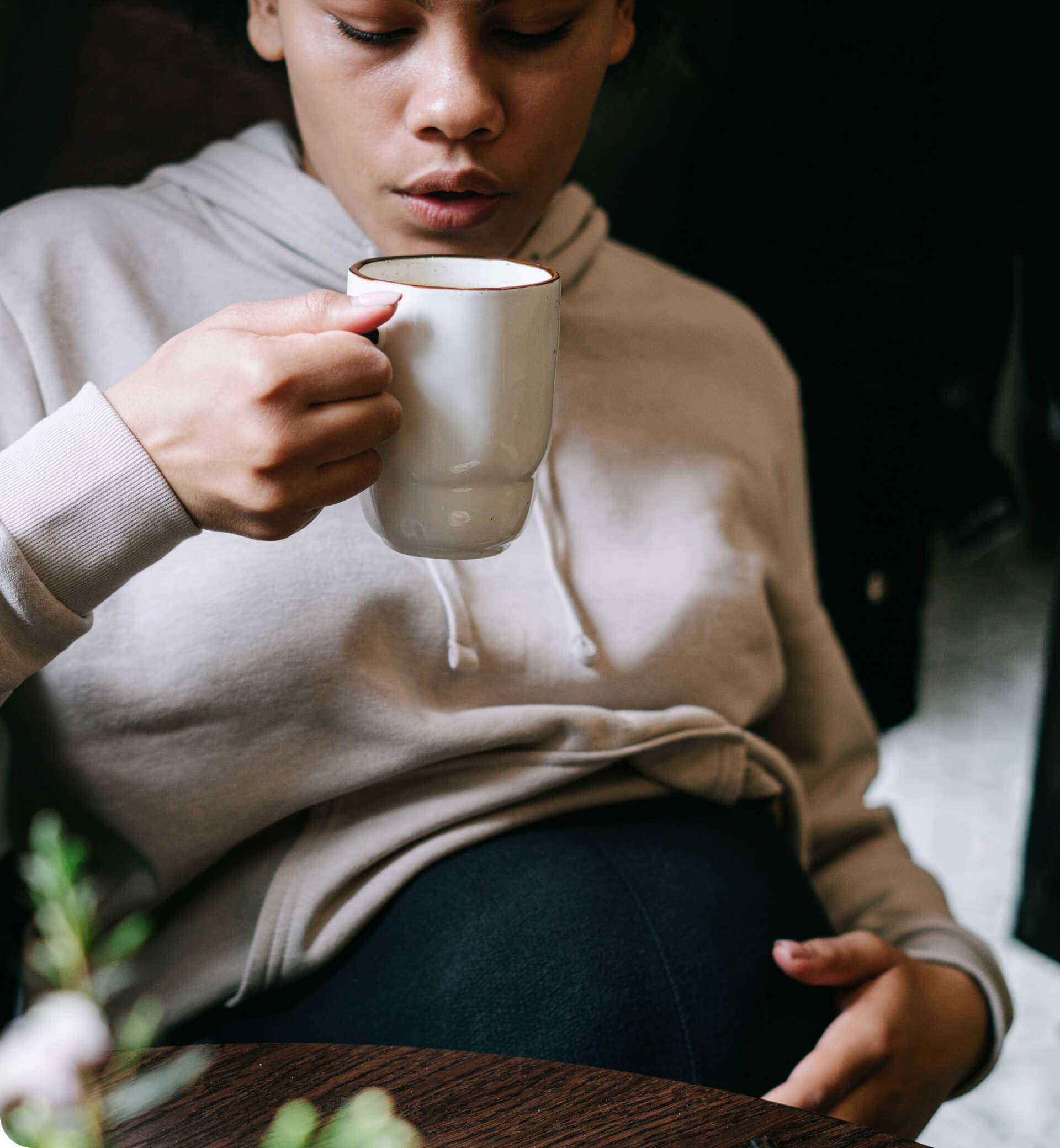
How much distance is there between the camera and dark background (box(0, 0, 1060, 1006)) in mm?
1272

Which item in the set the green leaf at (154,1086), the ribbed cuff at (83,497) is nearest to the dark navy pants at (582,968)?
the green leaf at (154,1086)

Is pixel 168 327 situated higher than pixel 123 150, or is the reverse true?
pixel 123 150

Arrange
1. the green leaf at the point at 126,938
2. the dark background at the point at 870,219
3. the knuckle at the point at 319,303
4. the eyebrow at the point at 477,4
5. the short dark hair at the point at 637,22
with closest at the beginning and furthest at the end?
the knuckle at the point at 319,303, the eyebrow at the point at 477,4, the green leaf at the point at 126,938, the short dark hair at the point at 637,22, the dark background at the point at 870,219

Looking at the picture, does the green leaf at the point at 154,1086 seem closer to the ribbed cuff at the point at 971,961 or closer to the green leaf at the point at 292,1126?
the green leaf at the point at 292,1126

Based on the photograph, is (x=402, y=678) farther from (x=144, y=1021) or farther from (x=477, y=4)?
(x=477, y=4)

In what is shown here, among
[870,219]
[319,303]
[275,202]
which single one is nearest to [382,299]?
[319,303]

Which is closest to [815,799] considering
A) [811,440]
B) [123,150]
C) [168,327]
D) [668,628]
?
[668,628]

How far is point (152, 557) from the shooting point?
0.55 metres

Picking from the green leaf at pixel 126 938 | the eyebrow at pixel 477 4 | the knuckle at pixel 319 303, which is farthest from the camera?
the green leaf at pixel 126 938

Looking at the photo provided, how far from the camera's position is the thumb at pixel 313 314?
51cm

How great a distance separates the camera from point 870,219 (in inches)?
54.2

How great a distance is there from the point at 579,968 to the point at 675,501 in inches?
15.8

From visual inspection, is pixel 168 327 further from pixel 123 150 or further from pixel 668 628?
pixel 668 628

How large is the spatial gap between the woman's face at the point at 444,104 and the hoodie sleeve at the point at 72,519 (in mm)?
271
